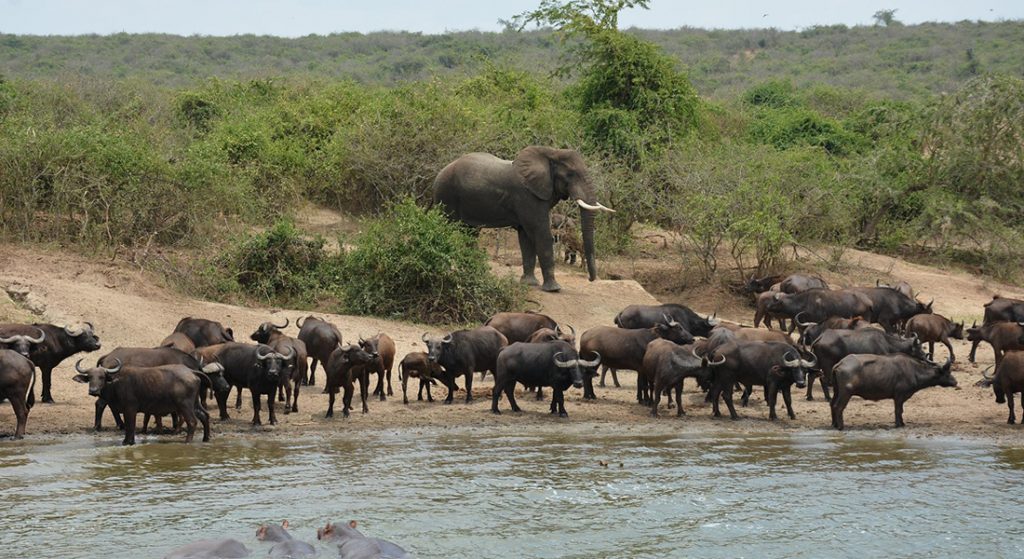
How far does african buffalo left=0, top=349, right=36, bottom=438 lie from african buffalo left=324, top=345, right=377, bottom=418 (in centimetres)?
315

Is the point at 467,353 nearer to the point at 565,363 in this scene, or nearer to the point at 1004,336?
the point at 565,363

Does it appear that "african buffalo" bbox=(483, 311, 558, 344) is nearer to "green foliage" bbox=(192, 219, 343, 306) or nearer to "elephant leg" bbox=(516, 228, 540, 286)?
"green foliage" bbox=(192, 219, 343, 306)

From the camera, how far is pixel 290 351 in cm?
1380

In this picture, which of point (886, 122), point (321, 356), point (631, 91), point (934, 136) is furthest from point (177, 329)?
point (886, 122)

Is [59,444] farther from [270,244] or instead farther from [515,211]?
[515,211]

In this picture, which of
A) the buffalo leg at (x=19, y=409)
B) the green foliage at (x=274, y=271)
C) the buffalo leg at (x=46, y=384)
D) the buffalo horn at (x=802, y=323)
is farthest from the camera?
the green foliage at (x=274, y=271)

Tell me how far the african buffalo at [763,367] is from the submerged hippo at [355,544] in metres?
5.95

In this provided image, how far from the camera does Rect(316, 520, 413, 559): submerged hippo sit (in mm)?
9109

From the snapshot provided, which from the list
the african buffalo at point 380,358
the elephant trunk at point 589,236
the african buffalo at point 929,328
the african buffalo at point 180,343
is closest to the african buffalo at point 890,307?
the african buffalo at point 929,328

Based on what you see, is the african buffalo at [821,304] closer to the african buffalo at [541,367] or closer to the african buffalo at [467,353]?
the african buffalo at [541,367]

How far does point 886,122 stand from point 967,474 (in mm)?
20980

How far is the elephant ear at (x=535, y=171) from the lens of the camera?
805 inches

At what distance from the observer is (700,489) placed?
11875 millimetres

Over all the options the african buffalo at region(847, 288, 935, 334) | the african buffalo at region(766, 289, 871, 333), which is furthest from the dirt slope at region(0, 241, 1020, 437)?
the african buffalo at region(766, 289, 871, 333)
